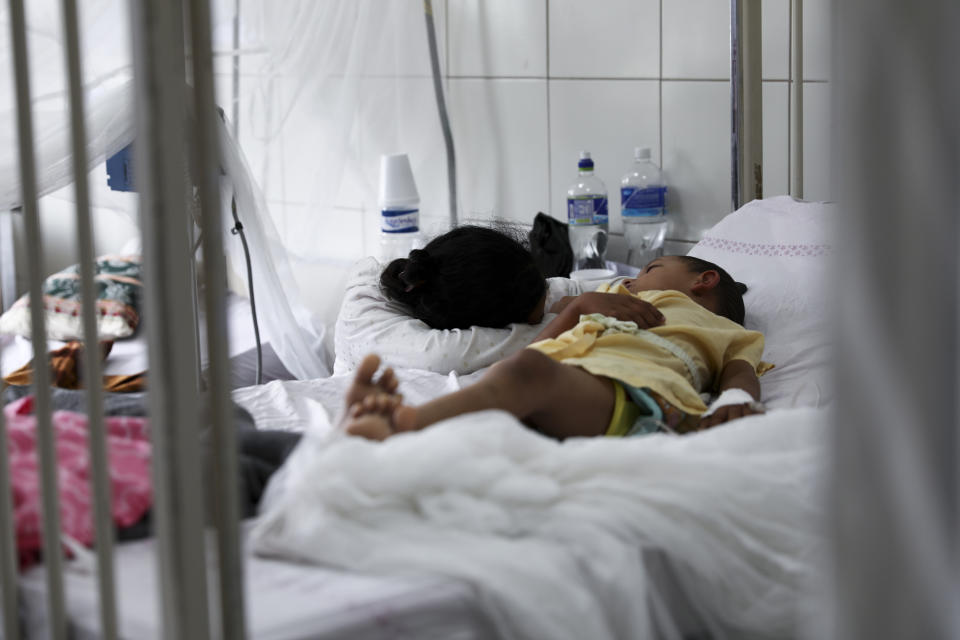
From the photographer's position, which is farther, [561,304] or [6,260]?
[6,260]

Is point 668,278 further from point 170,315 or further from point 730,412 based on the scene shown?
point 170,315

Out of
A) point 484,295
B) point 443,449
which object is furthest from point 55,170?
point 443,449

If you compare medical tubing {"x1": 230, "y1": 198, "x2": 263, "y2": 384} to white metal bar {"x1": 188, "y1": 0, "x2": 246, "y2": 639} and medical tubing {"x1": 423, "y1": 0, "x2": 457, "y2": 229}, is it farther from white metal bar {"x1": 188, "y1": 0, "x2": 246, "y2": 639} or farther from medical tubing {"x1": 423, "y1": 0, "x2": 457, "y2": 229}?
white metal bar {"x1": 188, "y1": 0, "x2": 246, "y2": 639}

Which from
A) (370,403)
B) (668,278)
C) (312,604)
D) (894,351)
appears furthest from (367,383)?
(668,278)

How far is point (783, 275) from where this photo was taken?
1.96 metres

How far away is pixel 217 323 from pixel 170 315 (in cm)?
4

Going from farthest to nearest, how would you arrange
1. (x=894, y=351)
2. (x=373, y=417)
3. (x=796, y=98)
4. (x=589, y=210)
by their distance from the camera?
(x=589, y=210) < (x=796, y=98) < (x=373, y=417) < (x=894, y=351)

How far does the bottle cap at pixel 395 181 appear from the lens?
9.20ft

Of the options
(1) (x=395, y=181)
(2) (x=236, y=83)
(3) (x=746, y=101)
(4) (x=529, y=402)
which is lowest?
(4) (x=529, y=402)

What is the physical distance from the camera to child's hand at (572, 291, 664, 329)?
65.6 inches

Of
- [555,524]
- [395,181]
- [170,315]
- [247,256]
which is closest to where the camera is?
[170,315]

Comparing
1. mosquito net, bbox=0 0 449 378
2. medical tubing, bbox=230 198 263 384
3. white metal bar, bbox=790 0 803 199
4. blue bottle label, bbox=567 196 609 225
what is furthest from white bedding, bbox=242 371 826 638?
blue bottle label, bbox=567 196 609 225

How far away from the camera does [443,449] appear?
1056 millimetres

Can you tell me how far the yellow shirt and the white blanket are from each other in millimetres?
333
